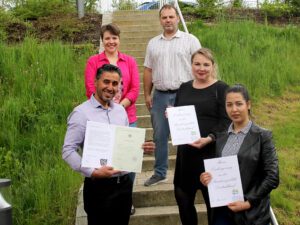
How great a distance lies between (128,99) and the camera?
4230mm


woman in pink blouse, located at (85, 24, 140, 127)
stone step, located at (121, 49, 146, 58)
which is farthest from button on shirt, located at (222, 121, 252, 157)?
stone step, located at (121, 49, 146, 58)

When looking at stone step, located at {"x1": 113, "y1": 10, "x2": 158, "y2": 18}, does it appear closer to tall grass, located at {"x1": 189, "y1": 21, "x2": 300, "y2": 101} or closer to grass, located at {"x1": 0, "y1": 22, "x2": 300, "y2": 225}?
tall grass, located at {"x1": 189, "y1": 21, "x2": 300, "y2": 101}

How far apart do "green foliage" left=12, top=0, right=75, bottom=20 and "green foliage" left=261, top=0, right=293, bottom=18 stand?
15.1 feet

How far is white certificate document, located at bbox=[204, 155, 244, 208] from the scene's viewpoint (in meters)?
3.09

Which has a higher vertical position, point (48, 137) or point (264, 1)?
point (264, 1)

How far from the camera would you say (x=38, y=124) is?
6.02m

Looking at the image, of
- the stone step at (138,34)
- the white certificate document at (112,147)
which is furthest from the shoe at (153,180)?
the stone step at (138,34)

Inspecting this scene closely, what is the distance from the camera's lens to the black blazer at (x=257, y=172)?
3033 mm

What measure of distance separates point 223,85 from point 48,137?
2.75 metres

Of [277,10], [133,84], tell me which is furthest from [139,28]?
[133,84]

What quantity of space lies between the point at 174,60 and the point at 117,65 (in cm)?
67

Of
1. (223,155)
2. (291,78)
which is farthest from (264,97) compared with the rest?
(223,155)

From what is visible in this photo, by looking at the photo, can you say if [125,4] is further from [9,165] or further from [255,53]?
[9,165]

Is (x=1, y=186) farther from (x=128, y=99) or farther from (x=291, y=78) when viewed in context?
(x=291, y=78)
